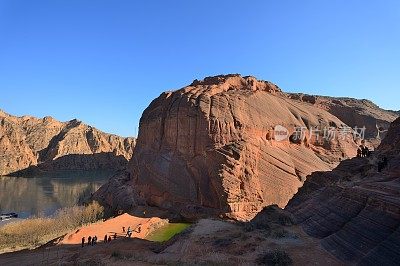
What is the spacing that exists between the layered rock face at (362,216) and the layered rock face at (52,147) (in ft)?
456

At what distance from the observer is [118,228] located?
3875cm

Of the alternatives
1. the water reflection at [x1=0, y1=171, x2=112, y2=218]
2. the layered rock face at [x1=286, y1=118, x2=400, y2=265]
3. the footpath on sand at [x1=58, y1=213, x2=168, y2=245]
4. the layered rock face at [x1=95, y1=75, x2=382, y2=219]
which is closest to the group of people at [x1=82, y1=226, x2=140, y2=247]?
the footpath on sand at [x1=58, y1=213, x2=168, y2=245]

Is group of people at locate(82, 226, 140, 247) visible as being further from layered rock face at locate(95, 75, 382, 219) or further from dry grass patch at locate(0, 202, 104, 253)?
layered rock face at locate(95, 75, 382, 219)

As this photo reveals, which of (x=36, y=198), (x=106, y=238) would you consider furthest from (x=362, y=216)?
(x=36, y=198)

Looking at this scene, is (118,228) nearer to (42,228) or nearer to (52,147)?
(42,228)

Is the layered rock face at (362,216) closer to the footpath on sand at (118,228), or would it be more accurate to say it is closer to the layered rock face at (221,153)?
the layered rock face at (221,153)

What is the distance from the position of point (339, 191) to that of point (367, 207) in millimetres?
4797

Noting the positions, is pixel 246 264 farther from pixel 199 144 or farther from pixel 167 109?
pixel 167 109

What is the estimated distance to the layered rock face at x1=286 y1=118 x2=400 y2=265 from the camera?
51.7ft


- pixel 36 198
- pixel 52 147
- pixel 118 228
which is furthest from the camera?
pixel 52 147

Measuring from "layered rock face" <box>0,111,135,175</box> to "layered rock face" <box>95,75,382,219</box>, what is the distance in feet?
364

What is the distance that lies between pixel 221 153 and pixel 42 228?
869 inches

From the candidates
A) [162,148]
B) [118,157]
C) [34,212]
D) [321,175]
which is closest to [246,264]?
[321,175]

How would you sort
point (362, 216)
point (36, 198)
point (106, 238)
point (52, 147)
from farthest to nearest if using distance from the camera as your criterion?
1. point (52, 147)
2. point (36, 198)
3. point (106, 238)
4. point (362, 216)
